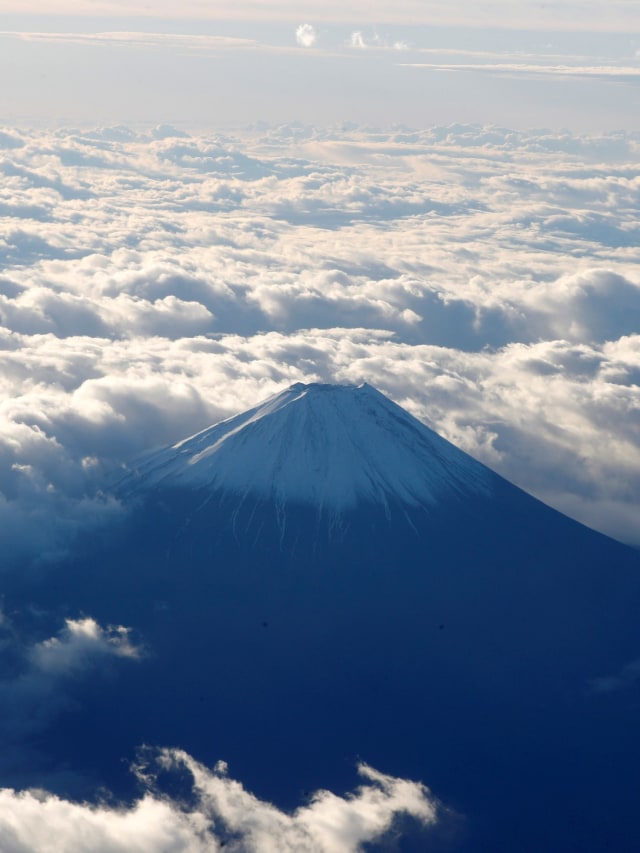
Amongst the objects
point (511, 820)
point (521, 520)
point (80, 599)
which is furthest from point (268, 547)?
point (511, 820)

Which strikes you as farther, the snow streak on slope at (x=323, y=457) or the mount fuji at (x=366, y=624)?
the snow streak on slope at (x=323, y=457)

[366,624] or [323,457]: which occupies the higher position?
[323,457]

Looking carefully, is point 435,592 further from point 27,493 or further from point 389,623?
point 27,493

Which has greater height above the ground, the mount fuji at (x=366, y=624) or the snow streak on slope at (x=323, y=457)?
the snow streak on slope at (x=323, y=457)

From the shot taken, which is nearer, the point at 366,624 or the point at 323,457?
the point at 366,624

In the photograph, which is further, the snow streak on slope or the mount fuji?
the snow streak on slope
